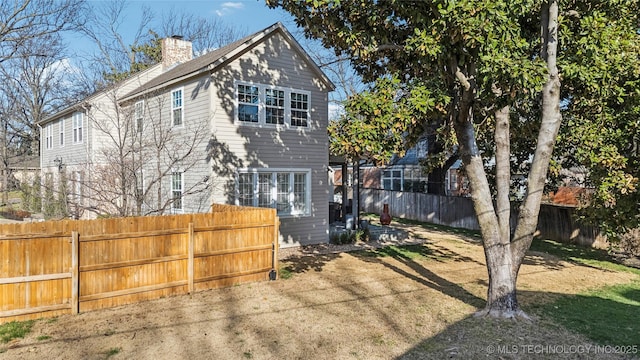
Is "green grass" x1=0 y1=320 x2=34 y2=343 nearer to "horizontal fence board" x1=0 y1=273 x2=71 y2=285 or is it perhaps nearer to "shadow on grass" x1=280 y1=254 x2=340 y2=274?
"horizontal fence board" x1=0 y1=273 x2=71 y2=285

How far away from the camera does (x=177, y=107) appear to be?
13531mm

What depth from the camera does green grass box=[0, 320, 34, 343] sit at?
19.4 ft

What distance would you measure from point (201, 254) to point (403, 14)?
20.1ft

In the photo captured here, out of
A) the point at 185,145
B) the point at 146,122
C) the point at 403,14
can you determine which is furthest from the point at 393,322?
the point at 146,122

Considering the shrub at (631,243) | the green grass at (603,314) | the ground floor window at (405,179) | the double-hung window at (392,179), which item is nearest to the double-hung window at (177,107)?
the green grass at (603,314)

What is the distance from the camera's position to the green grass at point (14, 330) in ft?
19.4

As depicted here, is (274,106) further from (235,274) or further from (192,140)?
(235,274)

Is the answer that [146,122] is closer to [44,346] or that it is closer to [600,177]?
[44,346]

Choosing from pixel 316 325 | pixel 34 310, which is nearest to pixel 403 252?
pixel 316 325

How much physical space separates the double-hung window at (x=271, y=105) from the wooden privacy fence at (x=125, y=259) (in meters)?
4.56

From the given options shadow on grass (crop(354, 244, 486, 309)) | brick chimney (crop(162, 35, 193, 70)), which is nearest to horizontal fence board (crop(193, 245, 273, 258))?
shadow on grass (crop(354, 244, 486, 309))

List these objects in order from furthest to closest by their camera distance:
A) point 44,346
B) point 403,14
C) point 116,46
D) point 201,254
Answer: point 116,46
point 201,254
point 403,14
point 44,346

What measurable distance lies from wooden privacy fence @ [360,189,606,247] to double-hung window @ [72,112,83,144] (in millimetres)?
16947

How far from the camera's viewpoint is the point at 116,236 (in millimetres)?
7344
